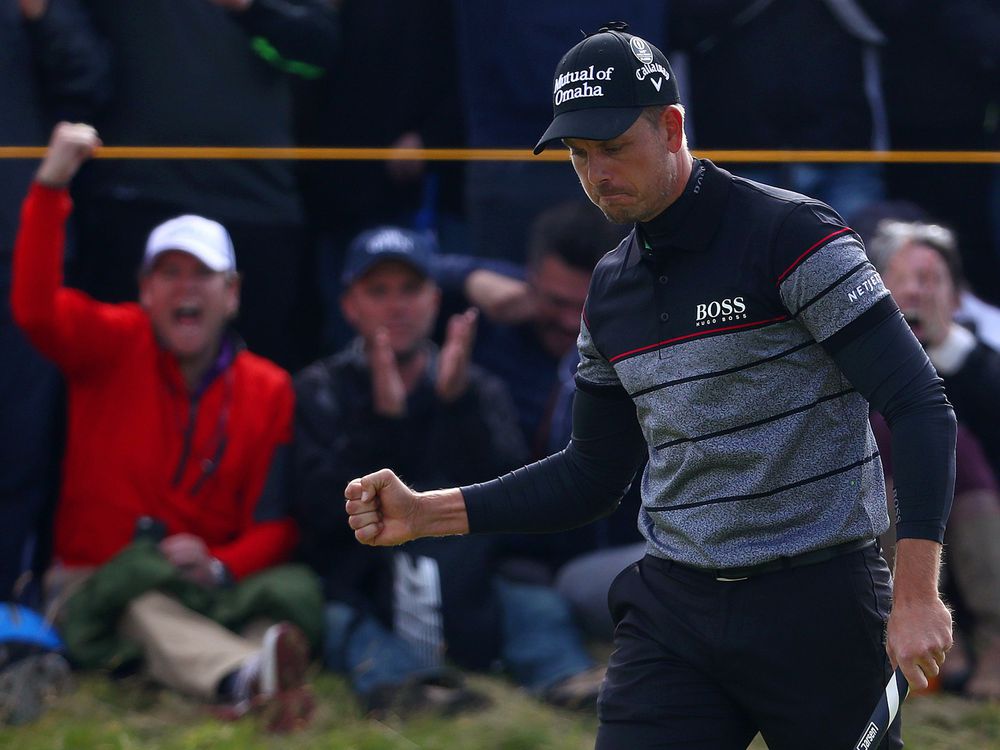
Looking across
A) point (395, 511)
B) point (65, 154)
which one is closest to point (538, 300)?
point (65, 154)

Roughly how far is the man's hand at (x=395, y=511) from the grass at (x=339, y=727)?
1609 mm

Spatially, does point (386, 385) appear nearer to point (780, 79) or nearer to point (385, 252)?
point (385, 252)

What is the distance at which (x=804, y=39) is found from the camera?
5.75 metres

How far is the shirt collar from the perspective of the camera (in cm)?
280

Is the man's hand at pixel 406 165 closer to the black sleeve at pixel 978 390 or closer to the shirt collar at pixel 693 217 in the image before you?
the black sleeve at pixel 978 390

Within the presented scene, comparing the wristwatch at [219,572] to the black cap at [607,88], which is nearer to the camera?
the black cap at [607,88]

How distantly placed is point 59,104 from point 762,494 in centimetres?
341

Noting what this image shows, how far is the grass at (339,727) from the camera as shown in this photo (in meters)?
4.43

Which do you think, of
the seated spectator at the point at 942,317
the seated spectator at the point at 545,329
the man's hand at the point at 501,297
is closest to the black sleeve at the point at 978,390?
the seated spectator at the point at 942,317

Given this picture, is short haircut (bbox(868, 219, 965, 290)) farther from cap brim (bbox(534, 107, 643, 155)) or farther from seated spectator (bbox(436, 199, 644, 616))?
cap brim (bbox(534, 107, 643, 155))

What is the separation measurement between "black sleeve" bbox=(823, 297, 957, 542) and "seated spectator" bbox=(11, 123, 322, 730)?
2.52 m

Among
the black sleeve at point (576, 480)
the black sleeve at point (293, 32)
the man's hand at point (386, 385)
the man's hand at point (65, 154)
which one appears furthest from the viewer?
the black sleeve at point (293, 32)

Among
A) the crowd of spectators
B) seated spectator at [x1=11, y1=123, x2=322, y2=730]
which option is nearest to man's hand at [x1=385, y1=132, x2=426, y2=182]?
the crowd of spectators

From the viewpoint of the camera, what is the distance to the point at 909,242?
5.31 meters
